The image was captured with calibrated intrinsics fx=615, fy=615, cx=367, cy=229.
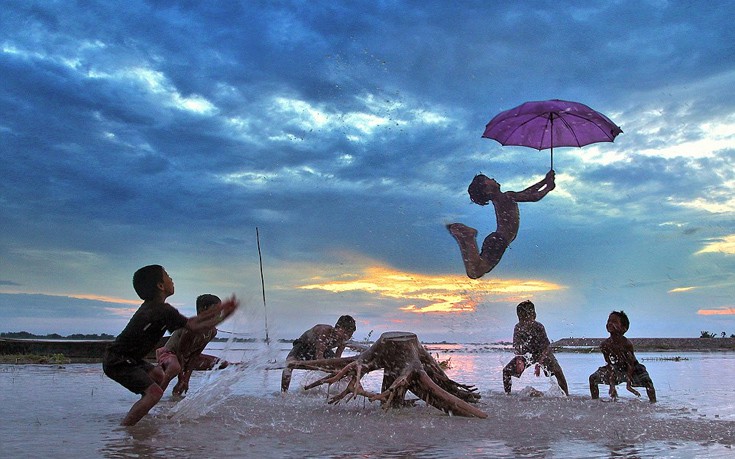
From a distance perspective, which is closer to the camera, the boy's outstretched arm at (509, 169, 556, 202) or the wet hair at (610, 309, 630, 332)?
the wet hair at (610, 309, 630, 332)

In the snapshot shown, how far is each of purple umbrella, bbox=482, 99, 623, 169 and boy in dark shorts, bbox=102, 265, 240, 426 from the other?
23.0 feet

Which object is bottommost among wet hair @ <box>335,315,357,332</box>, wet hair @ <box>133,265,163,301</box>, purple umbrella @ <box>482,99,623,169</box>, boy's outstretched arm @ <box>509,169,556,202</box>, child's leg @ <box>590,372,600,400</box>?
child's leg @ <box>590,372,600,400</box>

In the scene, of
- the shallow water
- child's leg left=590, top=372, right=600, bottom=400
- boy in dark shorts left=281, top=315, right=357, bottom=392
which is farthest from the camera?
boy in dark shorts left=281, top=315, right=357, bottom=392

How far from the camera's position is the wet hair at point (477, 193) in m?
11.5

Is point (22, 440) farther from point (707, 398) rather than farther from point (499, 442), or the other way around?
point (707, 398)

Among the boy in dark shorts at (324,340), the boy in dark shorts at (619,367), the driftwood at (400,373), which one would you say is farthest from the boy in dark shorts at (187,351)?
the boy in dark shorts at (619,367)

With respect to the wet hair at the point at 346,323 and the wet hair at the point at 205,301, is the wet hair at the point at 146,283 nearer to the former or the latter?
the wet hair at the point at 205,301

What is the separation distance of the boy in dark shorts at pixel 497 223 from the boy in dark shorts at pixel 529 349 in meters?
1.04

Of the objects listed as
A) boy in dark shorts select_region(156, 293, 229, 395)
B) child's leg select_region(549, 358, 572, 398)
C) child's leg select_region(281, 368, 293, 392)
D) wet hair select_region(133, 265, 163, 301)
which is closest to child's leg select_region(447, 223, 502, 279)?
child's leg select_region(549, 358, 572, 398)

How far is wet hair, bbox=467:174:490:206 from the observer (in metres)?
11.5

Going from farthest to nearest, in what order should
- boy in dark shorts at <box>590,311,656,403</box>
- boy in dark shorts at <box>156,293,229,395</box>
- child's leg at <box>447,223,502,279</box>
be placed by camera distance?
child's leg at <box>447,223,502,279</box>
boy in dark shorts at <box>590,311,656,403</box>
boy in dark shorts at <box>156,293,229,395</box>

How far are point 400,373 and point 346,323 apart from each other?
2409 millimetres

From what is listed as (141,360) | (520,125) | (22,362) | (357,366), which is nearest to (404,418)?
(357,366)

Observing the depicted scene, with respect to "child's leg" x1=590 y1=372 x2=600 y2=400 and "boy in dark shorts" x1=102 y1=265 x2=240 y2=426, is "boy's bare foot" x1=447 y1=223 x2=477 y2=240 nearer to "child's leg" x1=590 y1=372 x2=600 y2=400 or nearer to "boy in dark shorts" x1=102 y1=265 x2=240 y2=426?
"child's leg" x1=590 y1=372 x2=600 y2=400
